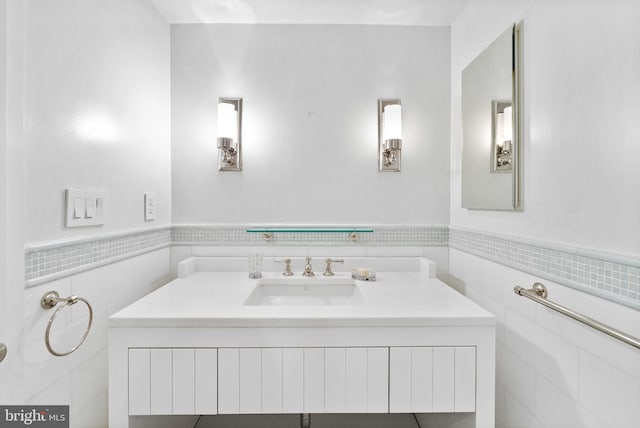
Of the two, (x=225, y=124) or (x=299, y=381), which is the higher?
(x=225, y=124)

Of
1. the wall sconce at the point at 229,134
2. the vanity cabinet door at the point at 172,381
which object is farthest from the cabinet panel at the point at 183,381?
the wall sconce at the point at 229,134

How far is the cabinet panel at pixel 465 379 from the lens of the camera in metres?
1.01

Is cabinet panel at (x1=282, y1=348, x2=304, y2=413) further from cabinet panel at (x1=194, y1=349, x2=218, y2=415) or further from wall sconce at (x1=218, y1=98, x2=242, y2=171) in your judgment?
wall sconce at (x1=218, y1=98, x2=242, y2=171)

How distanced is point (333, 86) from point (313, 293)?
40.6 inches

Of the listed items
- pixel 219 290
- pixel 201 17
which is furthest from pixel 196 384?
pixel 201 17

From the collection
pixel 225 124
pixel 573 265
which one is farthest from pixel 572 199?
pixel 225 124

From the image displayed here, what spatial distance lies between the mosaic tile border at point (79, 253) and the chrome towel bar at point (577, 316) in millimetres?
1391

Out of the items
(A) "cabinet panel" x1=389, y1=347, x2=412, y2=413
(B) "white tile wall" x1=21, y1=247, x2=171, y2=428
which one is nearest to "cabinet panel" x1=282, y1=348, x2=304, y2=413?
(A) "cabinet panel" x1=389, y1=347, x2=412, y2=413

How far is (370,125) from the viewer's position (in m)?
1.67

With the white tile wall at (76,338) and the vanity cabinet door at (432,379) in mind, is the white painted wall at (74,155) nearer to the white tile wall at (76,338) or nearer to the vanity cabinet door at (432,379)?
the white tile wall at (76,338)

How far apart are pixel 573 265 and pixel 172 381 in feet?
4.00

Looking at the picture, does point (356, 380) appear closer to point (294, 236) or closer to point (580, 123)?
point (294, 236)

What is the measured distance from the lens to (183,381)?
101 cm

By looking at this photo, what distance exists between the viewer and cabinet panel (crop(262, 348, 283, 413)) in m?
1.01
